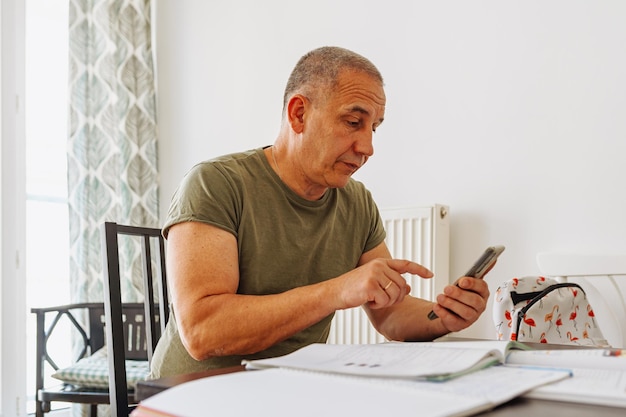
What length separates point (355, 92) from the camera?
1.38 meters

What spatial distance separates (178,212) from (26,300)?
2138 millimetres

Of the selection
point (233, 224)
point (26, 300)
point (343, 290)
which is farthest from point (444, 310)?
point (26, 300)

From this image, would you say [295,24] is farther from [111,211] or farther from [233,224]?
[233,224]

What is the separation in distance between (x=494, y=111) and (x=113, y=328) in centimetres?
161

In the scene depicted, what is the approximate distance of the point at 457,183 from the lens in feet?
8.43

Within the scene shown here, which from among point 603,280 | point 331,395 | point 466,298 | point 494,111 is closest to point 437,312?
point 466,298

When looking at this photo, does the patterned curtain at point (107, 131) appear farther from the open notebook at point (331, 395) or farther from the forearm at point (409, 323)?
the open notebook at point (331, 395)

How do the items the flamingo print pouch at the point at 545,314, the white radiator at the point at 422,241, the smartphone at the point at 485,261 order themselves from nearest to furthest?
the smartphone at the point at 485,261
the flamingo print pouch at the point at 545,314
the white radiator at the point at 422,241

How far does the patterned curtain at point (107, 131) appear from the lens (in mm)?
3250

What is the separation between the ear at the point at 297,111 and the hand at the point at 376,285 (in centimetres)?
48

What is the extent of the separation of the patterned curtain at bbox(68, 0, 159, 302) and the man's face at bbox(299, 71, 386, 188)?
2.11 meters

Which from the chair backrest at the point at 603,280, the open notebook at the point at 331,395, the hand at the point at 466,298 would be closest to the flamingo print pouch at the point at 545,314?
the chair backrest at the point at 603,280

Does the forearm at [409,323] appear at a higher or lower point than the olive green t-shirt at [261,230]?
lower

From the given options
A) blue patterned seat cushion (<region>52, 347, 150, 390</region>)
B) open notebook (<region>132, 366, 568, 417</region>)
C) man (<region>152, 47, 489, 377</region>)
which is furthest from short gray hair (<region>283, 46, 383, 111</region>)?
blue patterned seat cushion (<region>52, 347, 150, 390</region>)
